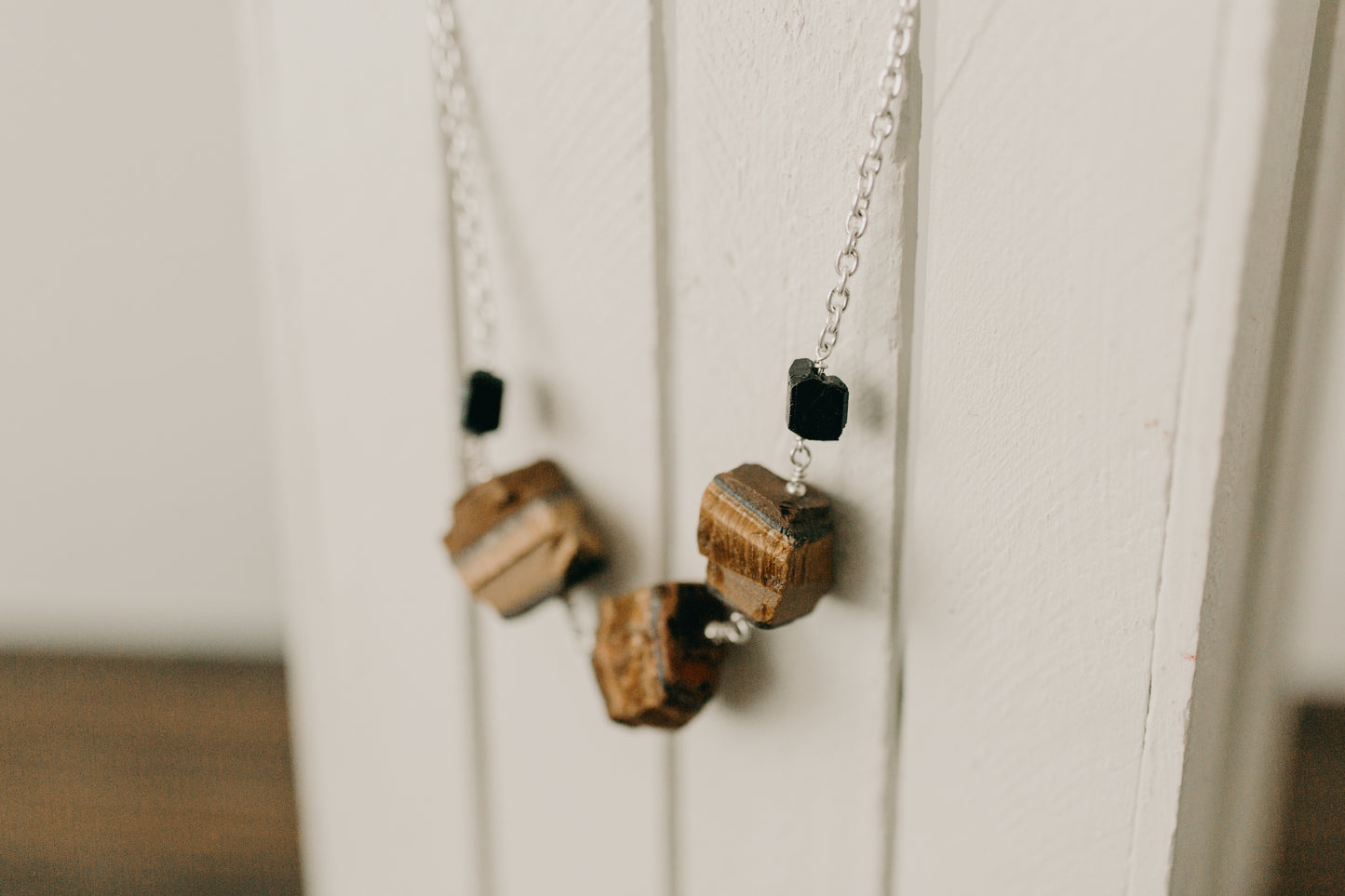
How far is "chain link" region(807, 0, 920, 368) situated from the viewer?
406 millimetres

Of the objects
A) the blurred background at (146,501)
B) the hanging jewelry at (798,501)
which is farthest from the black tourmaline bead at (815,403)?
the blurred background at (146,501)

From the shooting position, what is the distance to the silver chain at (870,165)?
406mm

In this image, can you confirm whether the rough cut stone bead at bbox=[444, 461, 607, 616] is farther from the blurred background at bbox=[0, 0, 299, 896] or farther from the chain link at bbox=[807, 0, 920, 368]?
the blurred background at bbox=[0, 0, 299, 896]

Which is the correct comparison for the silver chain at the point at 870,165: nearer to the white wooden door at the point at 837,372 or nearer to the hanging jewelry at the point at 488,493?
the white wooden door at the point at 837,372

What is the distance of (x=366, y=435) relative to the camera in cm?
61

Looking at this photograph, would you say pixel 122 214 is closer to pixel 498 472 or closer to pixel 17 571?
pixel 17 571

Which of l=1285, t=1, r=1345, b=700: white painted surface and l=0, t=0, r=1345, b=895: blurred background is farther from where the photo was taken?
l=0, t=0, r=1345, b=895: blurred background

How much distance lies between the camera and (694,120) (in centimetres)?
47

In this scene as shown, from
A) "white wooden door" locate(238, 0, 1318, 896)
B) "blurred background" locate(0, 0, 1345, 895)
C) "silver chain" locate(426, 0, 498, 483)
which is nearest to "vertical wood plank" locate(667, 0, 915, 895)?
"white wooden door" locate(238, 0, 1318, 896)

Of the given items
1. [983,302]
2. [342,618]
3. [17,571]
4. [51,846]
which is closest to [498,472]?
[342,618]

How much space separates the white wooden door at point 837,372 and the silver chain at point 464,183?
1 centimetres

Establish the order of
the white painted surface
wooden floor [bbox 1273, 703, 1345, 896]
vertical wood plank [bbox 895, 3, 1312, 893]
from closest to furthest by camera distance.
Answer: vertical wood plank [bbox 895, 3, 1312, 893]
the white painted surface
wooden floor [bbox 1273, 703, 1345, 896]

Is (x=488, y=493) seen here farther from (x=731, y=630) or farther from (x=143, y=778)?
(x=143, y=778)

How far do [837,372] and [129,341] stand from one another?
3.95 feet
